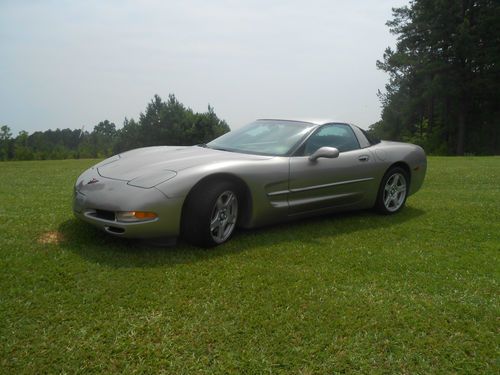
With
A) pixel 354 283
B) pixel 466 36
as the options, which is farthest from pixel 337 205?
pixel 466 36

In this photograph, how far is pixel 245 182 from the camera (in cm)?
383

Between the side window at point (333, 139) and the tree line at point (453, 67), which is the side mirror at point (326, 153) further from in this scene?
the tree line at point (453, 67)

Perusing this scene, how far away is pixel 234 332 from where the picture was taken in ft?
7.93

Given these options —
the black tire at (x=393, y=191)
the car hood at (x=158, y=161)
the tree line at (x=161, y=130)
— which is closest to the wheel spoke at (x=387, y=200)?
the black tire at (x=393, y=191)

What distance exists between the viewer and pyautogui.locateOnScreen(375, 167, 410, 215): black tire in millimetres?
5199

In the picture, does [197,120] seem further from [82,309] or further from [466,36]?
[82,309]

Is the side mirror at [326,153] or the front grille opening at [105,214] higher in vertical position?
the side mirror at [326,153]

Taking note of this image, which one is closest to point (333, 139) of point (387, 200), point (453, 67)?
point (387, 200)

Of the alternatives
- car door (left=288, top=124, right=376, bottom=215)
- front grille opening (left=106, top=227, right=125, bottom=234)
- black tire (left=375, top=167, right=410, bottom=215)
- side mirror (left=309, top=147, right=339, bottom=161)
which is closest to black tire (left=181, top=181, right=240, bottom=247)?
front grille opening (left=106, top=227, right=125, bottom=234)

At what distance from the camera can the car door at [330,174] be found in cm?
425

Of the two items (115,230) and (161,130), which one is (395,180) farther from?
(161,130)

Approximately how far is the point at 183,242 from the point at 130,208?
2.16 feet

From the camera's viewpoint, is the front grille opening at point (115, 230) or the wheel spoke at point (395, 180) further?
the wheel spoke at point (395, 180)

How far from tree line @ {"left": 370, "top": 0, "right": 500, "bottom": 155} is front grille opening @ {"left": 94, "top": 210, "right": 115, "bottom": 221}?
33.6m
